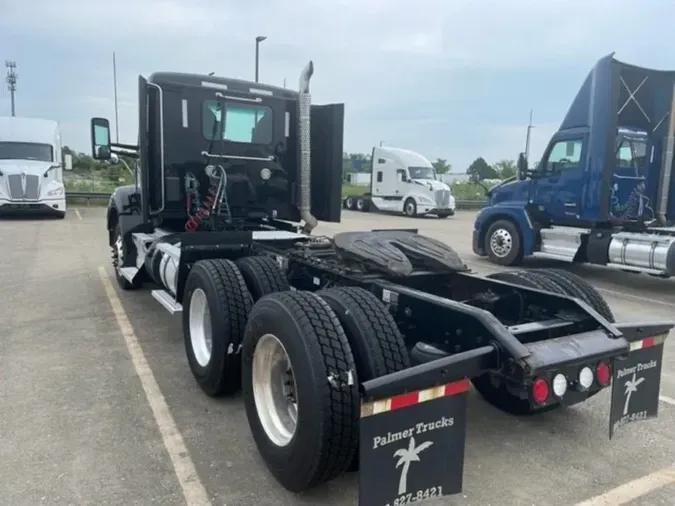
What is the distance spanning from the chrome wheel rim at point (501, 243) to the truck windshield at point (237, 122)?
20.5ft

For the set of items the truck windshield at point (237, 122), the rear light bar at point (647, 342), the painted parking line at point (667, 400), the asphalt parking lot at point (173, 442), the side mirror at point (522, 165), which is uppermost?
the truck windshield at point (237, 122)

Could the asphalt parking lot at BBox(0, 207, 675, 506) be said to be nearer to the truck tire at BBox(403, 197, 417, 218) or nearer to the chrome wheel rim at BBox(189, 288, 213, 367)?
the chrome wheel rim at BBox(189, 288, 213, 367)

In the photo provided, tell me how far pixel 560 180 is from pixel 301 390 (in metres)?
8.83

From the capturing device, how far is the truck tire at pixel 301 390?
264 centimetres

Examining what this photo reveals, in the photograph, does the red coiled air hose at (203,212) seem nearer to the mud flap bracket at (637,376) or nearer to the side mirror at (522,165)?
the mud flap bracket at (637,376)

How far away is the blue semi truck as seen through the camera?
29.7 feet

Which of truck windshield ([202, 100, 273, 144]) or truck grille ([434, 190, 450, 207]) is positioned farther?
truck grille ([434, 190, 450, 207])

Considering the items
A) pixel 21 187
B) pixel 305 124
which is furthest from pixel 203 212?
pixel 21 187

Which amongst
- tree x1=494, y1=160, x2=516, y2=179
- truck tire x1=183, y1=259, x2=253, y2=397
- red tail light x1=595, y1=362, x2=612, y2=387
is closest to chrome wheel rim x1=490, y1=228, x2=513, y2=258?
truck tire x1=183, y1=259, x2=253, y2=397

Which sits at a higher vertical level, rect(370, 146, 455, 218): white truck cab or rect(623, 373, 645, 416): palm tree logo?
rect(370, 146, 455, 218): white truck cab

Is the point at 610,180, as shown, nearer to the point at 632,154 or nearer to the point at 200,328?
the point at 632,154

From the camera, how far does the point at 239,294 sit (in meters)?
4.07

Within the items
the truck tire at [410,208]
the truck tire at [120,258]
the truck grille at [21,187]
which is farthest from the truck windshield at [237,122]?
the truck tire at [410,208]

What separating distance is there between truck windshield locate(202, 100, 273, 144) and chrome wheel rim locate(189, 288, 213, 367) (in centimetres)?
256
